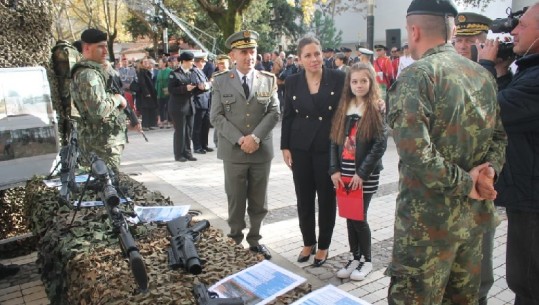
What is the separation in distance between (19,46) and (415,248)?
424 cm

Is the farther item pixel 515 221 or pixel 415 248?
pixel 515 221

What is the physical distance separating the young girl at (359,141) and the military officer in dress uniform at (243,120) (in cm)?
68

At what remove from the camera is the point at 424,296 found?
2055mm

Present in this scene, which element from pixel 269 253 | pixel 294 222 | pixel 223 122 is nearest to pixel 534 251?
pixel 269 253

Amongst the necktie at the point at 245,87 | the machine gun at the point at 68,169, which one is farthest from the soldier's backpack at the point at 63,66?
the necktie at the point at 245,87

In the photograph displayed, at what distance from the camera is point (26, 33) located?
14.9 feet

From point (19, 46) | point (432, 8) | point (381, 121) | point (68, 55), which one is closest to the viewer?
point (432, 8)

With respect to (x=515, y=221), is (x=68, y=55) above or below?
above

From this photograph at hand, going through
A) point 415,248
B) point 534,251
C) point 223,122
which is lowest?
point 534,251

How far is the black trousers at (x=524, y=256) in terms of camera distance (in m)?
2.55

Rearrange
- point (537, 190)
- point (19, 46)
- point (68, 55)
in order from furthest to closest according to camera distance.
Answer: point (68, 55) < point (19, 46) < point (537, 190)

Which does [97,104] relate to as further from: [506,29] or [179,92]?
[179,92]

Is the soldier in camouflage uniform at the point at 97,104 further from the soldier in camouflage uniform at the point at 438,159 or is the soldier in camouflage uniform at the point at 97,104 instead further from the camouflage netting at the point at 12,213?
the soldier in camouflage uniform at the point at 438,159

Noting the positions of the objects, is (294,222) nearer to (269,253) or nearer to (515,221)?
(269,253)
